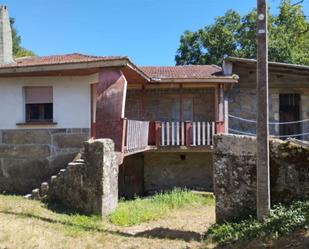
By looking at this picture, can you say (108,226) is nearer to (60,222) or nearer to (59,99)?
(60,222)

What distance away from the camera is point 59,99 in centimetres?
1359

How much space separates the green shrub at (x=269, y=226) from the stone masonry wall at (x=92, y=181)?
316 centimetres

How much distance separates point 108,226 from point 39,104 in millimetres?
5707

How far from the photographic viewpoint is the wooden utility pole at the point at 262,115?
25.6ft

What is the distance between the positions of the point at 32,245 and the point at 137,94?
395 inches

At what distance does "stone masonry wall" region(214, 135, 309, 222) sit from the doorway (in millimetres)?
9561

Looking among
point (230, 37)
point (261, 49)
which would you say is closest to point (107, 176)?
point (261, 49)

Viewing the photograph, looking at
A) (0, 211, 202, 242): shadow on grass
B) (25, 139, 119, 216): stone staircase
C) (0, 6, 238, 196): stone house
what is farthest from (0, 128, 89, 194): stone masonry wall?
(0, 211, 202, 242): shadow on grass

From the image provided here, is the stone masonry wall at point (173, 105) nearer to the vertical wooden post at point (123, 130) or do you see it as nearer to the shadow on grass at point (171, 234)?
the vertical wooden post at point (123, 130)

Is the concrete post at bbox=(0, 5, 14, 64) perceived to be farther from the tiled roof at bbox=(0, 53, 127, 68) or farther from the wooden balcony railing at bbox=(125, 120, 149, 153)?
the wooden balcony railing at bbox=(125, 120, 149, 153)

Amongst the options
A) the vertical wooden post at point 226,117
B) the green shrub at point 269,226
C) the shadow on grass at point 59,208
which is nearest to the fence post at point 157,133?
the vertical wooden post at point 226,117

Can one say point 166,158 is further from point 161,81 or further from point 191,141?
point 161,81

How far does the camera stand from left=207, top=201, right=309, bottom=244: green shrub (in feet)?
23.2

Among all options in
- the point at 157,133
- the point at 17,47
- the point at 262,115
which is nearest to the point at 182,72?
the point at 157,133
